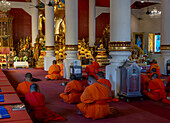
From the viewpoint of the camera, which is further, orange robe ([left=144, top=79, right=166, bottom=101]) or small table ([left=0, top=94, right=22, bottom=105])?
orange robe ([left=144, top=79, right=166, bottom=101])

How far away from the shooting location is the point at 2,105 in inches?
163

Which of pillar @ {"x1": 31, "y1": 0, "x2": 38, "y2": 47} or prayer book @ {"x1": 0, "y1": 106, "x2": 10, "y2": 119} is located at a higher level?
pillar @ {"x1": 31, "y1": 0, "x2": 38, "y2": 47}

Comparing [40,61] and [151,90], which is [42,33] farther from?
[151,90]

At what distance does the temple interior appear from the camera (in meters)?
5.84

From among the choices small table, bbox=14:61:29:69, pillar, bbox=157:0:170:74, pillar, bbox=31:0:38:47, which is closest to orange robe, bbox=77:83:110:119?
pillar, bbox=157:0:170:74

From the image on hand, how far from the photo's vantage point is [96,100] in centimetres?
502

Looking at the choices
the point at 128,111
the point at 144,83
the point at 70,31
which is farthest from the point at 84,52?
the point at 128,111

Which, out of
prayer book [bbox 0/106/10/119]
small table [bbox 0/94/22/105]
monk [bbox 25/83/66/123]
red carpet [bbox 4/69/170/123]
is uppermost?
small table [bbox 0/94/22/105]

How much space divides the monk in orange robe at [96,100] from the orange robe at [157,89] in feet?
7.35

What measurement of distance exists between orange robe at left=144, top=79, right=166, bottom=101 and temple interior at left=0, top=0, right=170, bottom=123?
0.18 metres

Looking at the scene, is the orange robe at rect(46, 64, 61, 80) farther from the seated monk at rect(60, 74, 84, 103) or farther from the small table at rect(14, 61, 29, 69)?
the small table at rect(14, 61, 29, 69)

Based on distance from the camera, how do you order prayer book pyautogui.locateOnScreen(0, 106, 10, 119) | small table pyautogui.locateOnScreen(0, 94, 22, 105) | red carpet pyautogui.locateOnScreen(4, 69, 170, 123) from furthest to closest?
red carpet pyautogui.locateOnScreen(4, 69, 170, 123), small table pyautogui.locateOnScreen(0, 94, 22, 105), prayer book pyautogui.locateOnScreen(0, 106, 10, 119)

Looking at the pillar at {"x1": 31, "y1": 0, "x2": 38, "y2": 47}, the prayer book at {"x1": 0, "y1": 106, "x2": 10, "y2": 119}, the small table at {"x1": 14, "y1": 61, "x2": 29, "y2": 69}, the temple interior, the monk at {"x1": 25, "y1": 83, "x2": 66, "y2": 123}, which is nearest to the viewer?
the prayer book at {"x1": 0, "y1": 106, "x2": 10, "y2": 119}

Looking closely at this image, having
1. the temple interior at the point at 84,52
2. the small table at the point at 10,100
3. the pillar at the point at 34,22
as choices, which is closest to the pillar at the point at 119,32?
the temple interior at the point at 84,52
